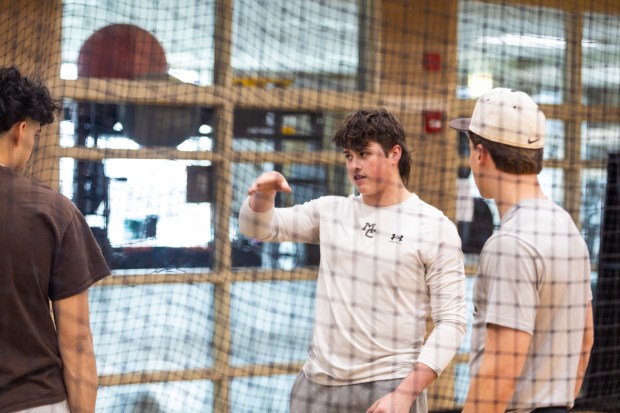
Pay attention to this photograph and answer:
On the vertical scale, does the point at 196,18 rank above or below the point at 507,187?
above

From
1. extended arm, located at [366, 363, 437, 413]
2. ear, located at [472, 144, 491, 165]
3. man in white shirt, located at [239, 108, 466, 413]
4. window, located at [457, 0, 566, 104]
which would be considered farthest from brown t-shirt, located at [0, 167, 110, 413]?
window, located at [457, 0, 566, 104]

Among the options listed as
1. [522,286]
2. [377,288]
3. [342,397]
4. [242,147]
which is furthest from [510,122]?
[242,147]

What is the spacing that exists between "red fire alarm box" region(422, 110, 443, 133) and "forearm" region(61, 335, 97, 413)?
2323mm

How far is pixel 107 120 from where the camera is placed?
3277 mm

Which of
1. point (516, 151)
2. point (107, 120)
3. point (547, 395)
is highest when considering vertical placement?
point (107, 120)

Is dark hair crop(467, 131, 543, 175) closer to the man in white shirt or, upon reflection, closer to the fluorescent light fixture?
the man in white shirt

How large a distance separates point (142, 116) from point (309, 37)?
0.79 meters

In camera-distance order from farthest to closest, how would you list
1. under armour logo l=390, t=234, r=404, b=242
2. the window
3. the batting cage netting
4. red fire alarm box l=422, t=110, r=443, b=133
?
the window
red fire alarm box l=422, t=110, r=443, b=133
the batting cage netting
under armour logo l=390, t=234, r=404, b=242

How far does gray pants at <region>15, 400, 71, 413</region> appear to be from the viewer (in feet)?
5.12

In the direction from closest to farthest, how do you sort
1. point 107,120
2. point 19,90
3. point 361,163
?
1. point 19,90
2. point 361,163
3. point 107,120

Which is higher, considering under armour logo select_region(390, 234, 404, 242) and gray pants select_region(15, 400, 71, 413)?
under armour logo select_region(390, 234, 404, 242)

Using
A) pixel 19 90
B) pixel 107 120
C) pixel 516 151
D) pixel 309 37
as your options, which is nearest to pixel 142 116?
pixel 107 120

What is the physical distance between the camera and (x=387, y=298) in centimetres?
190

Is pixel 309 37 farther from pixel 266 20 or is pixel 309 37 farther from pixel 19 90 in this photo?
pixel 19 90
